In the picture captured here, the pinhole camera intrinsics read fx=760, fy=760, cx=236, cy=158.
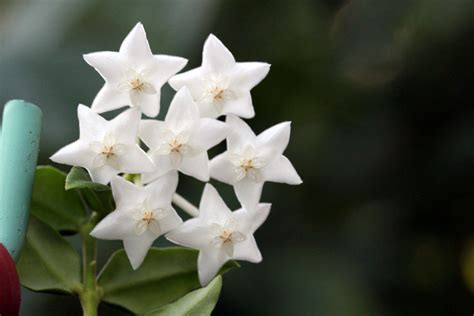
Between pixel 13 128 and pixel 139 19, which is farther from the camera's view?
pixel 139 19

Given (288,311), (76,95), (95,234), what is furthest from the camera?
(76,95)

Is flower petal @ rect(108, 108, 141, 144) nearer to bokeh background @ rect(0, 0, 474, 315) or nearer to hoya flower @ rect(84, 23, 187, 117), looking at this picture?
hoya flower @ rect(84, 23, 187, 117)

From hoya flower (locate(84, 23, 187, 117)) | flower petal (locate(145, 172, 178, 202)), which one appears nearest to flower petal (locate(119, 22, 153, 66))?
hoya flower (locate(84, 23, 187, 117))

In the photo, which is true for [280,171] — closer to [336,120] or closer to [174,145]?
[174,145]

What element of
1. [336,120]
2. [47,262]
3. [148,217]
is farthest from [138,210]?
[336,120]

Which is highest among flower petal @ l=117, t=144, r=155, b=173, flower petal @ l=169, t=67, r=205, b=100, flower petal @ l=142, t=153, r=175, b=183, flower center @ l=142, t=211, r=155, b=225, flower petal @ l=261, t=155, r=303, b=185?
flower petal @ l=169, t=67, r=205, b=100

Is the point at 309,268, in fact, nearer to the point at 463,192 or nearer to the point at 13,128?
the point at 463,192

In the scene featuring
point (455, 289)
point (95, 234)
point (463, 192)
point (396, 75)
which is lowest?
point (455, 289)

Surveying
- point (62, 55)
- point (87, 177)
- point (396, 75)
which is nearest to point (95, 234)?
point (87, 177)
